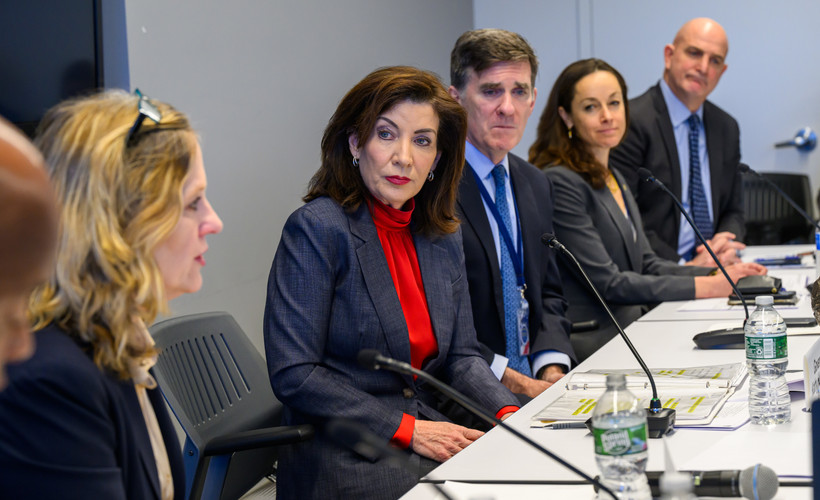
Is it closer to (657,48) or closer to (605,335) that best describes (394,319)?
(605,335)

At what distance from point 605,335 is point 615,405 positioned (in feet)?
5.88

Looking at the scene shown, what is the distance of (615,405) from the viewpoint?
109 cm

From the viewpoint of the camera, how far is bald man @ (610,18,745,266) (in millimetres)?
4113

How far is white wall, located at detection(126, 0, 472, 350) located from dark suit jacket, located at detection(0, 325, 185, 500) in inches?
63.0

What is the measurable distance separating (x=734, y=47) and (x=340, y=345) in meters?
4.60

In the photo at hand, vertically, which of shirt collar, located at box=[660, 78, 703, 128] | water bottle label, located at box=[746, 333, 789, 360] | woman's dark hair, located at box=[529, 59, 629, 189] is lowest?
water bottle label, located at box=[746, 333, 789, 360]

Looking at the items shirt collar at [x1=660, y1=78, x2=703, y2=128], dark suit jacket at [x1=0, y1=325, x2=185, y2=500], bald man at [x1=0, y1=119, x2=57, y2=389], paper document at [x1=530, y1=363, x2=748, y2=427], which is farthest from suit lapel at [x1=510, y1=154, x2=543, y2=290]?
bald man at [x1=0, y1=119, x2=57, y2=389]

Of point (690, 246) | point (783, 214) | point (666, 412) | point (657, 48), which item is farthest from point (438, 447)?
point (657, 48)

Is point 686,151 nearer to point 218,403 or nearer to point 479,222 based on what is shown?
point 479,222

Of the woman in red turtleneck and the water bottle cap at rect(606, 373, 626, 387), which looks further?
the woman in red turtleneck

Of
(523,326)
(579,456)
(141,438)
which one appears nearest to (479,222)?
(523,326)

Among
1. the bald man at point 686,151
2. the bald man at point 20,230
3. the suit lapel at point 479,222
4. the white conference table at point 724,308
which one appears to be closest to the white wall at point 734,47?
the bald man at point 686,151

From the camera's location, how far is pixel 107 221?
104 cm

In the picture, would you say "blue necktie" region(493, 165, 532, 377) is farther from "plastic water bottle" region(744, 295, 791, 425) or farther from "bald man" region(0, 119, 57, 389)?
"bald man" region(0, 119, 57, 389)
